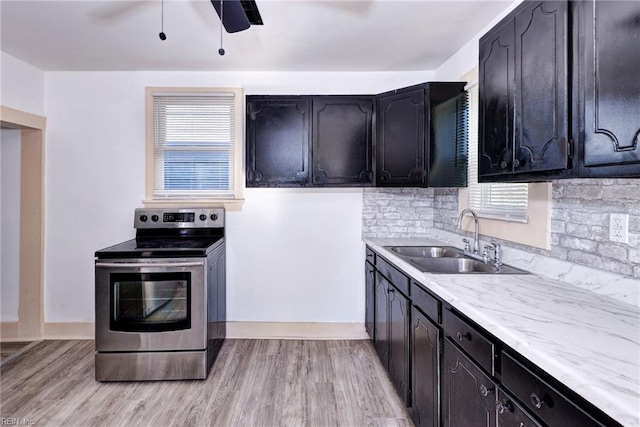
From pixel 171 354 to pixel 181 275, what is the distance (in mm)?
610

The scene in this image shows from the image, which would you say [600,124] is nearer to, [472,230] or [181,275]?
[472,230]

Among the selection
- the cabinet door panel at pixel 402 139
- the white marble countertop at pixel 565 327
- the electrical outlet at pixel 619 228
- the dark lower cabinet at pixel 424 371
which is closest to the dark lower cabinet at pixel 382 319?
the dark lower cabinet at pixel 424 371

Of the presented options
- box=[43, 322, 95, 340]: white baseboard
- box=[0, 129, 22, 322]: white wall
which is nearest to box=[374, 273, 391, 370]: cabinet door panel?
box=[43, 322, 95, 340]: white baseboard

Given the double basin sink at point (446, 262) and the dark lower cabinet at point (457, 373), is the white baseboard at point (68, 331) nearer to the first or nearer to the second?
the dark lower cabinet at point (457, 373)

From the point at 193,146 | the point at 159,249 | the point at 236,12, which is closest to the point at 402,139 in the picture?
the point at 236,12

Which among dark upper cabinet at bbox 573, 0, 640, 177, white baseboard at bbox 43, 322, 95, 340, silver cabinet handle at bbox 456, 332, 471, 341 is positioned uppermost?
dark upper cabinet at bbox 573, 0, 640, 177

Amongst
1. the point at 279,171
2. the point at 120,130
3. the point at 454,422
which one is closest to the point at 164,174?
the point at 120,130

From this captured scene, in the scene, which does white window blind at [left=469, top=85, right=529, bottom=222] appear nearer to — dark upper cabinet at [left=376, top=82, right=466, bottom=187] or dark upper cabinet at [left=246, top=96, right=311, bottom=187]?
dark upper cabinet at [left=376, top=82, right=466, bottom=187]

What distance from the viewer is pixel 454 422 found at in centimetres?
144

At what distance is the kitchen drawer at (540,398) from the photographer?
0.82 metres

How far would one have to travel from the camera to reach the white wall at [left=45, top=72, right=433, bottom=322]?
3.34 meters

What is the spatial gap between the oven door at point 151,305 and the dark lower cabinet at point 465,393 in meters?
1.80

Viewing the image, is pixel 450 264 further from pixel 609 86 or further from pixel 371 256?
pixel 609 86

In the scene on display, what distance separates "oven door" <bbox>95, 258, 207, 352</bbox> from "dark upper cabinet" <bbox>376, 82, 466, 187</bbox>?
5.80 feet
